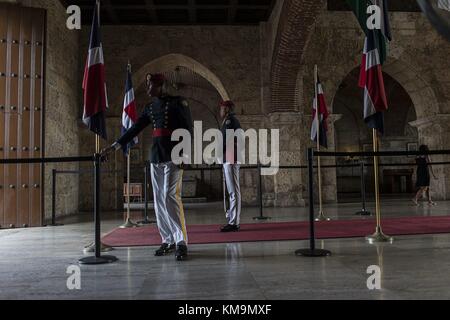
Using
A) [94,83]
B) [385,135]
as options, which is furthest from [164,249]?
[385,135]

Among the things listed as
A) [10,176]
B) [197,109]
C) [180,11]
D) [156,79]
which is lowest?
[10,176]

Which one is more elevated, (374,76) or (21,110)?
(21,110)

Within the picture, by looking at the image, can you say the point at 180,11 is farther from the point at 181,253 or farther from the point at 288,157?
the point at 181,253

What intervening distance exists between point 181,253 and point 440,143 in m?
11.1

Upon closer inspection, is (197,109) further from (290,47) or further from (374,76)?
(374,76)

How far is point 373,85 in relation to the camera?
4.82 meters

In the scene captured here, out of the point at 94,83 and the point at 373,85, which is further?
the point at 373,85

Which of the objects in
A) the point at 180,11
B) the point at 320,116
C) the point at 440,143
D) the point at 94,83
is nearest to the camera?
the point at 94,83

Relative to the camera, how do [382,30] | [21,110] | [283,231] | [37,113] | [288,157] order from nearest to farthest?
[382,30]
[283,231]
[21,110]
[37,113]
[288,157]

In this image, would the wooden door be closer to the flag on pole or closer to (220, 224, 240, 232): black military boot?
(220, 224, 240, 232): black military boot

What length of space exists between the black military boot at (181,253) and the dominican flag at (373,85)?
2.62 meters

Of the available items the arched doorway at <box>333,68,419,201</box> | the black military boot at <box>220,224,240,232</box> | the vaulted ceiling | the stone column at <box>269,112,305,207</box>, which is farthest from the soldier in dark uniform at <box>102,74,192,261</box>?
the arched doorway at <box>333,68,419,201</box>
